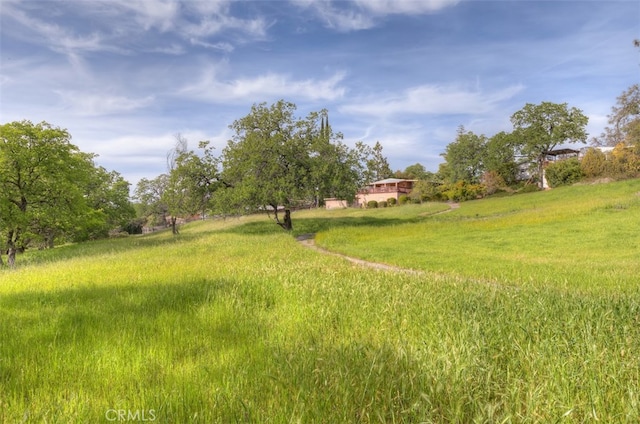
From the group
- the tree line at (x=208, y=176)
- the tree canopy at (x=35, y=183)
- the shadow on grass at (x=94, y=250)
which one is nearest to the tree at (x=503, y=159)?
the tree line at (x=208, y=176)

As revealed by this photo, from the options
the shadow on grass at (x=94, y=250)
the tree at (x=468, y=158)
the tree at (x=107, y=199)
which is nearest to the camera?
the shadow on grass at (x=94, y=250)

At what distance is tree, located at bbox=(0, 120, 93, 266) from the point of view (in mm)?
21766

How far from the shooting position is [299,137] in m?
30.5

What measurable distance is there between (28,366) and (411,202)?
2494 inches

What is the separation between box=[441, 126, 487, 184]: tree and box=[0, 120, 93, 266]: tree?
67.6 meters

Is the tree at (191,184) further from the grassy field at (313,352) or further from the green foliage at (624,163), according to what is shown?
the green foliage at (624,163)

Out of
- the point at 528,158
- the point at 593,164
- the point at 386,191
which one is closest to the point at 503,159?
the point at 528,158

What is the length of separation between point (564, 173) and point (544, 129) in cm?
1380

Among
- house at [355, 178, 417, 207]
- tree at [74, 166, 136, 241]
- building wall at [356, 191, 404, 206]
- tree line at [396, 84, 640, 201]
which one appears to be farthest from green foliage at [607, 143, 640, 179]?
tree at [74, 166, 136, 241]

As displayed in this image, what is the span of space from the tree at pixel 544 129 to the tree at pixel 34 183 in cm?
6941

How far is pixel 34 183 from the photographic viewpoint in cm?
2345

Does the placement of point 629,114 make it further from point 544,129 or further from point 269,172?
point 269,172

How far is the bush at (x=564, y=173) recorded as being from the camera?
52.5 meters

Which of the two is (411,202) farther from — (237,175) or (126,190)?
(126,190)
